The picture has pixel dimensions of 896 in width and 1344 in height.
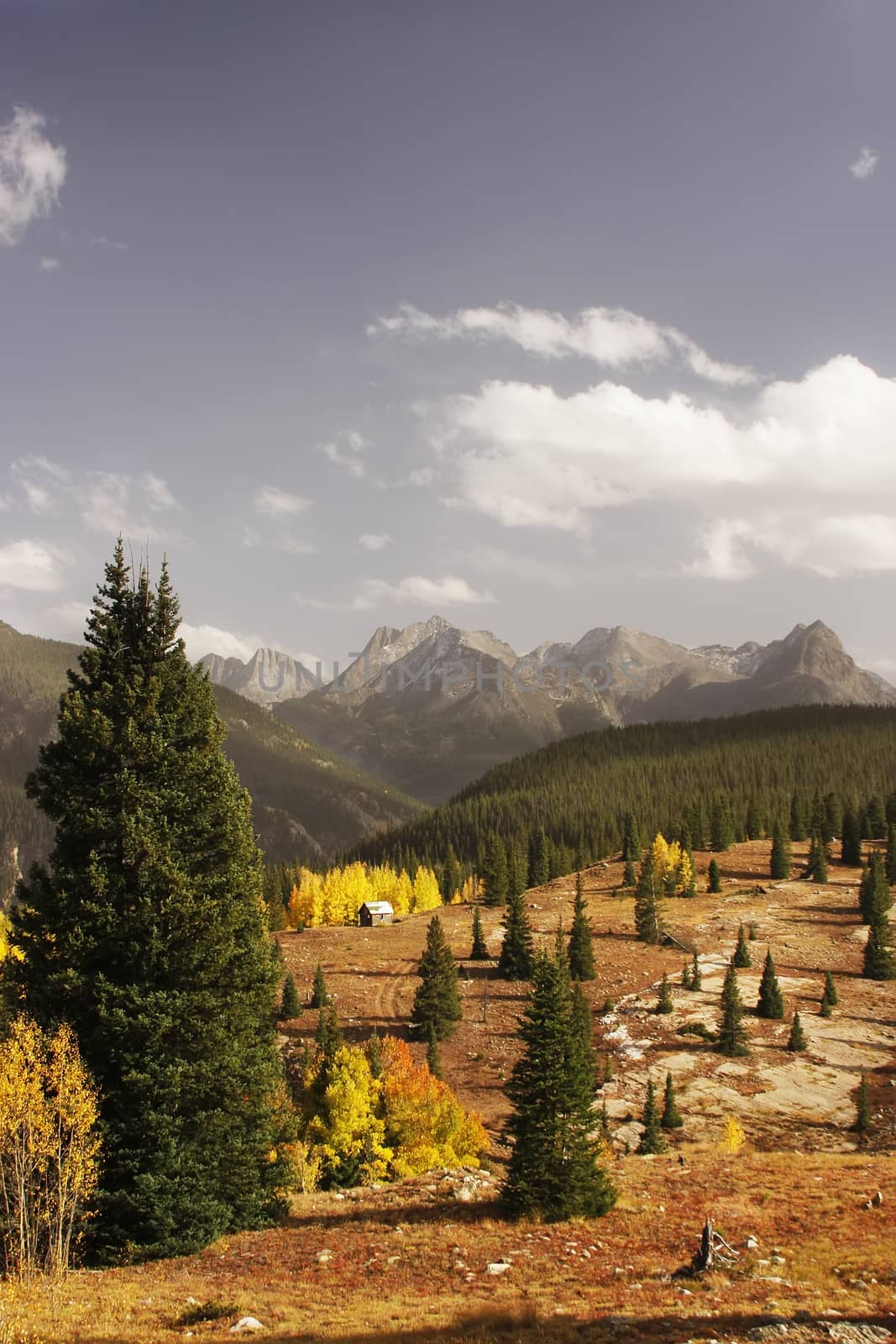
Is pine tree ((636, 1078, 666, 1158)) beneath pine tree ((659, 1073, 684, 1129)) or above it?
above

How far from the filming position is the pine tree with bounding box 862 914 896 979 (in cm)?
8506

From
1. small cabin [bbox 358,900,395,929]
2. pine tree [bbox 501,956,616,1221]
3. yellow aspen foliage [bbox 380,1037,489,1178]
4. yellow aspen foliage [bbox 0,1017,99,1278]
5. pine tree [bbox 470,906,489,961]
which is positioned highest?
yellow aspen foliage [bbox 0,1017,99,1278]

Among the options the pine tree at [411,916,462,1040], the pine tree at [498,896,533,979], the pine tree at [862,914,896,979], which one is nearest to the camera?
the pine tree at [411,916,462,1040]

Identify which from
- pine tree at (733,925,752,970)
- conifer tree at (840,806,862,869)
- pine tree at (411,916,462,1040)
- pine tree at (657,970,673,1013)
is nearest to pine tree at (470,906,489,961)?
pine tree at (411,916,462,1040)

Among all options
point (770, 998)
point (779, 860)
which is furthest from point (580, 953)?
point (779, 860)

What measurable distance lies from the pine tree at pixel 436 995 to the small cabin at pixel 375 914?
51.6m

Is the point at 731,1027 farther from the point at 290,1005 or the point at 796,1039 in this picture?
the point at 290,1005

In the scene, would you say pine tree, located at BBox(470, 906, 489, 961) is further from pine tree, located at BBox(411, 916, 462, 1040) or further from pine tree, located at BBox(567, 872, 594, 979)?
pine tree, located at BBox(411, 916, 462, 1040)

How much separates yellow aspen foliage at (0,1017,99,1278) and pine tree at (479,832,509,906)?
116110 millimetres

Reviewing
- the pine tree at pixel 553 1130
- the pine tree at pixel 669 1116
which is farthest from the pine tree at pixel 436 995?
the pine tree at pixel 553 1130

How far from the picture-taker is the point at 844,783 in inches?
7721

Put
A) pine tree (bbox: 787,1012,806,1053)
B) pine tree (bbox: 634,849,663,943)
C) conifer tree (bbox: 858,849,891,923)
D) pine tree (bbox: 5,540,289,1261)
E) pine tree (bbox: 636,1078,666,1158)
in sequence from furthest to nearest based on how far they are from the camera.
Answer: pine tree (bbox: 634,849,663,943) < conifer tree (bbox: 858,849,891,923) < pine tree (bbox: 787,1012,806,1053) < pine tree (bbox: 636,1078,666,1158) < pine tree (bbox: 5,540,289,1261)

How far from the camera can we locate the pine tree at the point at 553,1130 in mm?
25203

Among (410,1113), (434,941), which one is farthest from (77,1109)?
(434,941)
